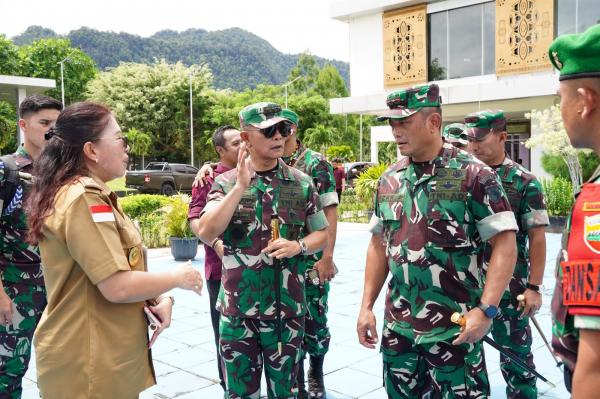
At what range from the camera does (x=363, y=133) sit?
50.0 metres

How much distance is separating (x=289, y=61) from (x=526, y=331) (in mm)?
166047

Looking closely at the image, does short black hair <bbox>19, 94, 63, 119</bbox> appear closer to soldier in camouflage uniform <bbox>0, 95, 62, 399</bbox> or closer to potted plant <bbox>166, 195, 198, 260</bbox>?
soldier in camouflage uniform <bbox>0, 95, 62, 399</bbox>

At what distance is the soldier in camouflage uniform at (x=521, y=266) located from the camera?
136 inches

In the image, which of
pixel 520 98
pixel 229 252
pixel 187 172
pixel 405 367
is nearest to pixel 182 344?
pixel 229 252

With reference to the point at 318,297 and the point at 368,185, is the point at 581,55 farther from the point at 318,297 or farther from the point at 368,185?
the point at 368,185

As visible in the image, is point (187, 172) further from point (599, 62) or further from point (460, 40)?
point (599, 62)

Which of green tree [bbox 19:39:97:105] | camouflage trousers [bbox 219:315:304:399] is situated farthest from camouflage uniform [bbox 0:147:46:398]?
green tree [bbox 19:39:97:105]

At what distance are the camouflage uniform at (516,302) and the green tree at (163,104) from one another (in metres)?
37.8

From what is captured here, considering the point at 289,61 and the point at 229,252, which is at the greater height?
the point at 289,61

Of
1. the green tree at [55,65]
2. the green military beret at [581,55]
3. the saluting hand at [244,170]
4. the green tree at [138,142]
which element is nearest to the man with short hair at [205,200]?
the saluting hand at [244,170]

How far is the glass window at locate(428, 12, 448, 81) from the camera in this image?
71.6 feet

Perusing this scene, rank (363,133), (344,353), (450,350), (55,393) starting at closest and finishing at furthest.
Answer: (55,393)
(450,350)
(344,353)
(363,133)

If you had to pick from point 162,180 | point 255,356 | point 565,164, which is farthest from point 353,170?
point 255,356

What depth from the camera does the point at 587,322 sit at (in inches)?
55.0
